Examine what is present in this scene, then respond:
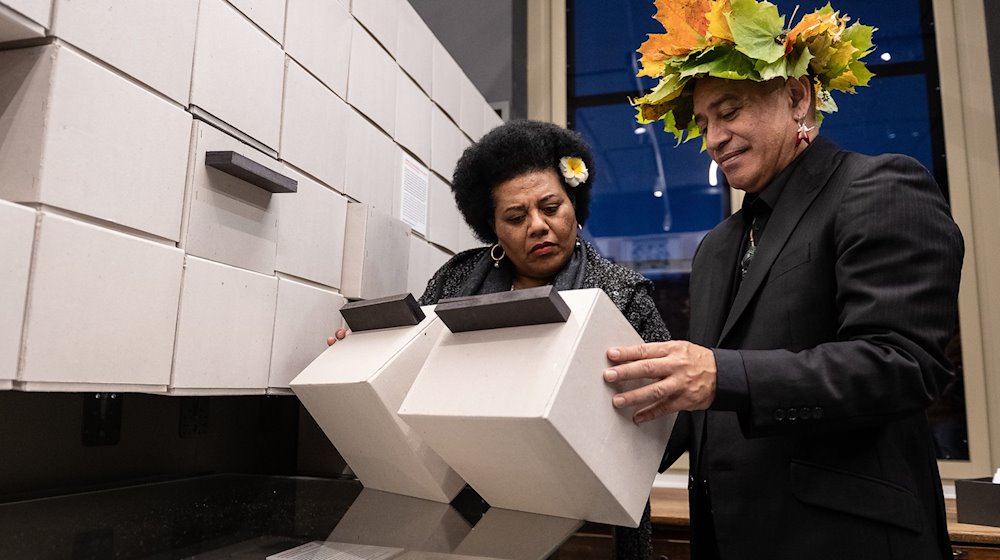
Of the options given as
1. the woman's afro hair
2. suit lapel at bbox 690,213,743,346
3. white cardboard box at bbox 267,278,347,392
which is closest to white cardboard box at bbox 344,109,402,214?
the woman's afro hair

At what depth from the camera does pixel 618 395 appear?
1033 millimetres

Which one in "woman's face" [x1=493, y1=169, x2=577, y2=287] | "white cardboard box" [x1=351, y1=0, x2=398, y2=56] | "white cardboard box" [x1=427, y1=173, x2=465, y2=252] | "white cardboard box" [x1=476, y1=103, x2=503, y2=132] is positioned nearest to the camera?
"woman's face" [x1=493, y1=169, x2=577, y2=287]

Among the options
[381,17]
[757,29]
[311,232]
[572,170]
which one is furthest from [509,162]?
[757,29]

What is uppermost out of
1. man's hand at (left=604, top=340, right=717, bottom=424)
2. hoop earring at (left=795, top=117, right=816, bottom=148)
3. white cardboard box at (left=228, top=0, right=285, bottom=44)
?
white cardboard box at (left=228, top=0, right=285, bottom=44)

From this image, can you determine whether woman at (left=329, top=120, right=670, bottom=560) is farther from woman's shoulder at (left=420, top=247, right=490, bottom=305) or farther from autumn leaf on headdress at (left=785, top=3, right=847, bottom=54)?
autumn leaf on headdress at (left=785, top=3, right=847, bottom=54)

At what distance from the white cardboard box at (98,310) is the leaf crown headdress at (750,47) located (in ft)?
3.17

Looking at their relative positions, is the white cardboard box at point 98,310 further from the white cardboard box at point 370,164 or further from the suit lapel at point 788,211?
the suit lapel at point 788,211

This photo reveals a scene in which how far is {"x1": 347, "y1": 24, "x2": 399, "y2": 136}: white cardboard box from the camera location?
1.89 metres

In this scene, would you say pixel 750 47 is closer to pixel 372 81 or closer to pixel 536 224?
pixel 536 224

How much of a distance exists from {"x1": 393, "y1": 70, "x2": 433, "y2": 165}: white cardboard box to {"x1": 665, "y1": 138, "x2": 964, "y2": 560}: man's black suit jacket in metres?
1.25

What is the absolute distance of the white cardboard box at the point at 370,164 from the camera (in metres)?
1.87

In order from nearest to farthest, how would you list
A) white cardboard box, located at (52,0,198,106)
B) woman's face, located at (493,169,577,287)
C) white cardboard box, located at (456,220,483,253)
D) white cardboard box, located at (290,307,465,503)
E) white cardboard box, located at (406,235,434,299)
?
1. white cardboard box, located at (52,0,198,106)
2. white cardboard box, located at (290,307,465,503)
3. woman's face, located at (493,169,577,287)
4. white cardboard box, located at (406,235,434,299)
5. white cardboard box, located at (456,220,483,253)

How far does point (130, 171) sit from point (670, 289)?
7.71ft

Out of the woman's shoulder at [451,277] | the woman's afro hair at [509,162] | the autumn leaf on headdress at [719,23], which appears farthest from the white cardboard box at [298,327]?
the autumn leaf on headdress at [719,23]
